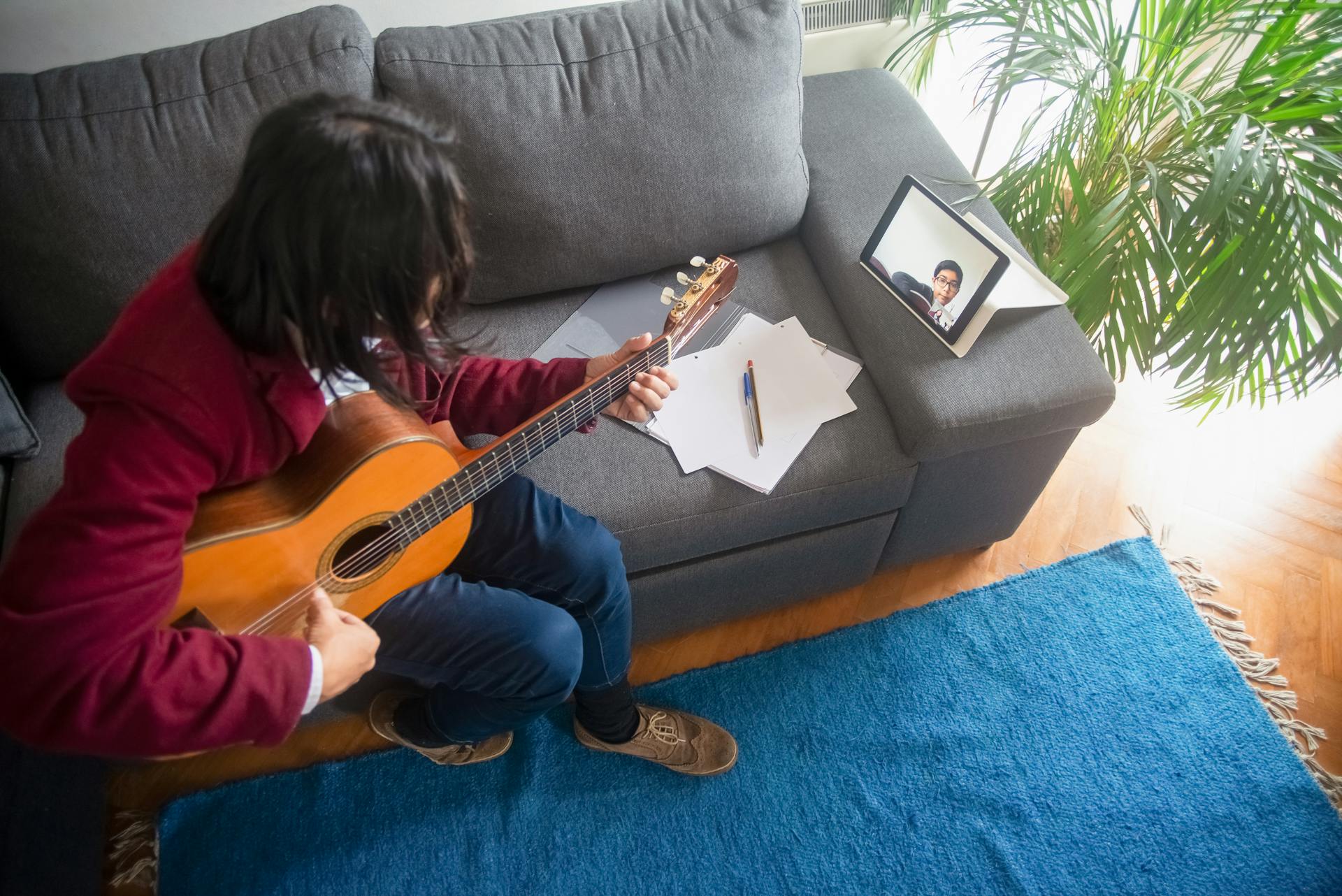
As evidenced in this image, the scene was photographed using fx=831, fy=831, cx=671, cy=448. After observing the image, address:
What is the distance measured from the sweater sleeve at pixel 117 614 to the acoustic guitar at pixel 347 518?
80 millimetres

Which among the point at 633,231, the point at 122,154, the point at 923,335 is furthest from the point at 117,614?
the point at 923,335

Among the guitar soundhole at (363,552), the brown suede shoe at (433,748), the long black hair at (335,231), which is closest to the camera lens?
the long black hair at (335,231)

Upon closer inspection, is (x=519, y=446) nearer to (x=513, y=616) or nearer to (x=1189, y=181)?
(x=513, y=616)

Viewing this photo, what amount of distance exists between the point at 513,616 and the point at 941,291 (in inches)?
32.1

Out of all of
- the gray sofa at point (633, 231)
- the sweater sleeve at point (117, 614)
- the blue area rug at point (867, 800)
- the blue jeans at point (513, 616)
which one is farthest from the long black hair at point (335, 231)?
the blue area rug at point (867, 800)

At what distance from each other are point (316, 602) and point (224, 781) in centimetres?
70

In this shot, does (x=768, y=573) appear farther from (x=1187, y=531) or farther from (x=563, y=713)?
(x=1187, y=531)

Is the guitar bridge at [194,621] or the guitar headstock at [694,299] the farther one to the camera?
the guitar headstock at [694,299]

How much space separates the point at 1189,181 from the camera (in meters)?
1.36

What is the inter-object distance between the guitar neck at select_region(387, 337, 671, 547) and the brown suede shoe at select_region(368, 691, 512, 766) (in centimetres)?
49

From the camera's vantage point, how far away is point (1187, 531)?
66.9 inches

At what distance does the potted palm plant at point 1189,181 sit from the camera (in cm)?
115

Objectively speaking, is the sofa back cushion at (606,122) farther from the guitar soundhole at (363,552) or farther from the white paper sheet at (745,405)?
the guitar soundhole at (363,552)

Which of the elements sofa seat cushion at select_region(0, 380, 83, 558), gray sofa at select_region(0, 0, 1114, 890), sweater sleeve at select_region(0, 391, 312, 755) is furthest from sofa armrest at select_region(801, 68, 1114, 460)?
sofa seat cushion at select_region(0, 380, 83, 558)
